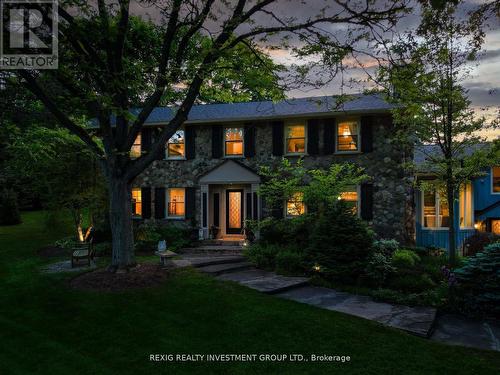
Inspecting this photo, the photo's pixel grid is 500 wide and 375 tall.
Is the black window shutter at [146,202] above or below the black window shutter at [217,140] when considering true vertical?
below

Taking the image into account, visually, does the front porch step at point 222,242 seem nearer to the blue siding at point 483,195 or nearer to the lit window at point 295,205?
the lit window at point 295,205

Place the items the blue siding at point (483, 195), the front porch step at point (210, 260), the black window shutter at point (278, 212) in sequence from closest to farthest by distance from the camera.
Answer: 1. the front porch step at point (210, 260)
2. the black window shutter at point (278, 212)
3. the blue siding at point (483, 195)

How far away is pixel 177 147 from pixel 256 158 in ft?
13.4

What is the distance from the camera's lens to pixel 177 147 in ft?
56.3

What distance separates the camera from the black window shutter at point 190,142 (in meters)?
16.7

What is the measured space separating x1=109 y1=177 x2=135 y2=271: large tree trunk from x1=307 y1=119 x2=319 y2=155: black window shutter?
8.48 metres

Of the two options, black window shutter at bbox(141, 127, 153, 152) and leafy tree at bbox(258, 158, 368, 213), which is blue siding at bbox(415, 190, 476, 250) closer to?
leafy tree at bbox(258, 158, 368, 213)

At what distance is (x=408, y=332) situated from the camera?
608 centimetres

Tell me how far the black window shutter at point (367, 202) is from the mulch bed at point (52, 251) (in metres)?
11.8

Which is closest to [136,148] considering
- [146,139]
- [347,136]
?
[146,139]

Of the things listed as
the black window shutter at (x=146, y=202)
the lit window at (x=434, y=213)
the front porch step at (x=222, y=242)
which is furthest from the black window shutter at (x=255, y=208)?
the lit window at (x=434, y=213)

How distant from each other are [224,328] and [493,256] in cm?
598

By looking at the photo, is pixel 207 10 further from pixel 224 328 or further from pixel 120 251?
pixel 224 328

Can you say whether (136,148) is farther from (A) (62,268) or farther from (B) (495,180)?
(B) (495,180)
